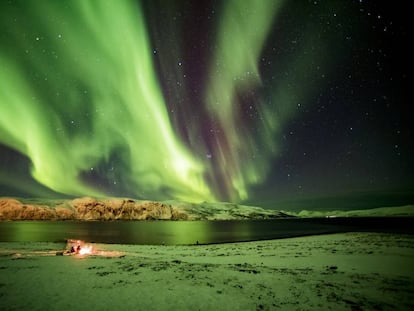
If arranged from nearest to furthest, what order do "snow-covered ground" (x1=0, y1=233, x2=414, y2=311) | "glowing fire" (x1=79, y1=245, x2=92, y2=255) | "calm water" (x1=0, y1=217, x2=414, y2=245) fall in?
"snow-covered ground" (x1=0, y1=233, x2=414, y2=311) < "glowing fire" (x1=79, y1=245, x2=92, y2=255) < "calm water" (x1=0, y1=217, x2=414, y2=245)

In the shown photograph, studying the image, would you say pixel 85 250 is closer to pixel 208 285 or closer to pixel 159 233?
pixel 208 285

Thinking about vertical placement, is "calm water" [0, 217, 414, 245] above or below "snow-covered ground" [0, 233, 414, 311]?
above

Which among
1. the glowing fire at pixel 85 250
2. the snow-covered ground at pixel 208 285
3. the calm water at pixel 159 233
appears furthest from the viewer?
the calm water at pixel 159 233

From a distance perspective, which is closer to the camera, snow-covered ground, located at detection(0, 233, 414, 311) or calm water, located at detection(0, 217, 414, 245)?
snow-covered ground, located at detection(0, 233, 414, 311)

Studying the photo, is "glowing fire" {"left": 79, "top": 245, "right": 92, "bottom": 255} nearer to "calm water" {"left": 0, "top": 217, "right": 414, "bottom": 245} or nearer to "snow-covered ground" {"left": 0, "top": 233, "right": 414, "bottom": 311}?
"snow-covered ground" {"left": 0, "top": 233, "right": 414, "bottom": 311}

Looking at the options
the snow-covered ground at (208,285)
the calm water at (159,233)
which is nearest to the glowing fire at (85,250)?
the snow-covered ground at (208,285)

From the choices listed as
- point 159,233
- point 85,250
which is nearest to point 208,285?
point 85,250

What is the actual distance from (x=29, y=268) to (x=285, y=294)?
16735mm

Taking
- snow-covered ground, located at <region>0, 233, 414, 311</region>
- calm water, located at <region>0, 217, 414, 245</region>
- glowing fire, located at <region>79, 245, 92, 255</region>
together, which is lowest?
snow-covered ground, located at <region>0, 233, 414, 311</region>

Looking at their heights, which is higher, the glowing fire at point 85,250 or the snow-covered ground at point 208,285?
the glowing fire at point 85,250

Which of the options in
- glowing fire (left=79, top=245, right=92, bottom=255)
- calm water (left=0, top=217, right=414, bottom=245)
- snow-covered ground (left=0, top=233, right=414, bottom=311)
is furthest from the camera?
calm water (left=0, top=217, right=414, bottom=245)

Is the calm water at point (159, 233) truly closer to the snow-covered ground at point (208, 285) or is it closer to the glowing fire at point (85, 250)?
the glowing fire at point (85, 250)

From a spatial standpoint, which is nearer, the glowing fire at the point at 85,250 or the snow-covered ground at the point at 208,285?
the snow-covered ground at the point at 208,285

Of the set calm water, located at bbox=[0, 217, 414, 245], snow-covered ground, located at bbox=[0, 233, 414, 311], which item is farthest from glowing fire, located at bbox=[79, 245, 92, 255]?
calm water, located at bbox=[0, 217, 414, 245]
